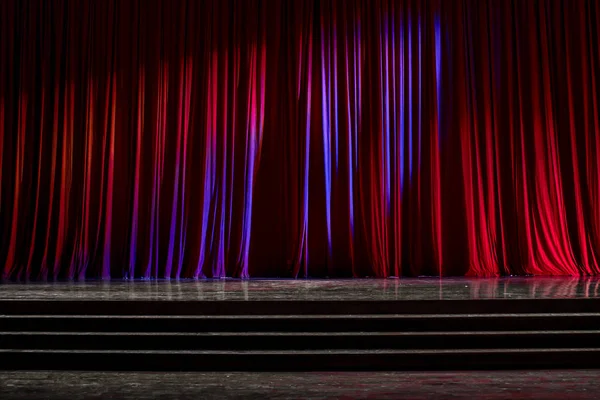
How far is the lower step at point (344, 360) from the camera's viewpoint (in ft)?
9.77

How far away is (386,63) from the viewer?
6.19 meters

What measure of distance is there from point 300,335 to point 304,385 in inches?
15.3

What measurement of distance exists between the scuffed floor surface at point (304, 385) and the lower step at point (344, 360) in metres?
0.06

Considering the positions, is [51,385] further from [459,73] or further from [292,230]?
[459,73]

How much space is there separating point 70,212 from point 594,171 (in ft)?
15.1

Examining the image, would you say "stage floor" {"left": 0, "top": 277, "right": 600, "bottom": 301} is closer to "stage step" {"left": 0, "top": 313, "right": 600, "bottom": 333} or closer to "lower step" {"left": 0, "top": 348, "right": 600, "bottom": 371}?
"stage step" {"left": 0, "top": 313, "right": 600, "bottom": 333}

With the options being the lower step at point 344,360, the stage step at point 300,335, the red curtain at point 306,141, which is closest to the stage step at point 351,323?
the stage step at point 300,335

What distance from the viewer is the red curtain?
597 centimetres

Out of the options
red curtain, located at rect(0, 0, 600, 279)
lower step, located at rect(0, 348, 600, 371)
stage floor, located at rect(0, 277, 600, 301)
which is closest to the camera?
lower step, located at rect(0, 348, 600, 371)

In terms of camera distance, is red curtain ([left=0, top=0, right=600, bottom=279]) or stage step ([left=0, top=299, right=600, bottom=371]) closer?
stage step ([left=0, top=299, right=600, bottom=371])

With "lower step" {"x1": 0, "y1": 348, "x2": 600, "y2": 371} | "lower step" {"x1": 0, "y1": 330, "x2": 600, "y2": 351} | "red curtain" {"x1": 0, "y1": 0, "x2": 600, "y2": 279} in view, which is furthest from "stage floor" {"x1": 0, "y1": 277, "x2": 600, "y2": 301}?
"red curtain" {"x1": 0, "y1": 0, "x2": 600, "y2": 279}

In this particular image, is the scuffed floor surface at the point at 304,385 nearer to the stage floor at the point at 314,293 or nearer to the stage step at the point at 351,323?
the stage step at the point at 351,323

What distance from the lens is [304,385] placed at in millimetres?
2727

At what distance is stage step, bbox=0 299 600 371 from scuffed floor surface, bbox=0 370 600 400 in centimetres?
7
